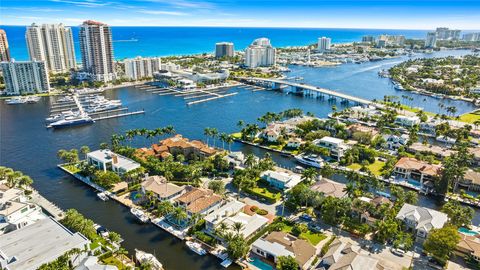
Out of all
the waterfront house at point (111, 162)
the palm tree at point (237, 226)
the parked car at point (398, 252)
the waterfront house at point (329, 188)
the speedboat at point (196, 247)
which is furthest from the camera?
the waterfront house at point (111, 162)

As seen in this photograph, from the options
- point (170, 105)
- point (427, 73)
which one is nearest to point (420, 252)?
point (170, 105)

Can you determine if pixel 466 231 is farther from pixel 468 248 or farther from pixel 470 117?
pixel 470 117

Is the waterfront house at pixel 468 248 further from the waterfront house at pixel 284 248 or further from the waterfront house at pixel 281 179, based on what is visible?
the waterfront house at pixel 281 179

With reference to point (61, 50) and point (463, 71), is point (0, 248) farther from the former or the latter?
point (463, 71)

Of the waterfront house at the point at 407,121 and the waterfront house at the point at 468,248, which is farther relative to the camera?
the waterfront house at the point at 407,121

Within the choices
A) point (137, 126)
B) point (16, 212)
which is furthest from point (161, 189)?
point (137, 126)

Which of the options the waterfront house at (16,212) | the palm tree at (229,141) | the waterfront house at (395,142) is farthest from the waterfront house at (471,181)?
the waterfront house at (16,212)
